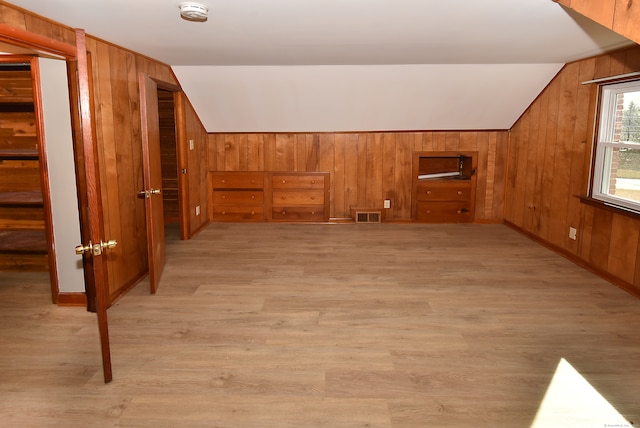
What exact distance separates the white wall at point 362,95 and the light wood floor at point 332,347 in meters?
2.04

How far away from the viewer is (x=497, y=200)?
597 centimetres

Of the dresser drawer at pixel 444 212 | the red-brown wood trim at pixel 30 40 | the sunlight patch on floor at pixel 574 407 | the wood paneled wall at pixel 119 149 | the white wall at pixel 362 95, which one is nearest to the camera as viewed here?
the red-brown wood trim at pixel 30 40

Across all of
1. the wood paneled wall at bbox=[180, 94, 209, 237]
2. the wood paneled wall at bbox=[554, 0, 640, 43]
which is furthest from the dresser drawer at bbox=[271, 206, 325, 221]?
the wood paneled wall at bbox=[554, 0, 640, 43]

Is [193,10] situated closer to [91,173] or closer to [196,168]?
[91,173]

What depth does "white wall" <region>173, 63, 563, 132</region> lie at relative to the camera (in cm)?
481

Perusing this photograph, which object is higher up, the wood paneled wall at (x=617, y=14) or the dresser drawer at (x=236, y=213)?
the wood paneled wall at (x=617, y=14)

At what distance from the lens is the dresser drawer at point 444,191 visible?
233 inches

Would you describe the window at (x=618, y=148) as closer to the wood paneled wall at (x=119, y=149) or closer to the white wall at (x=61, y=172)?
the wood paneled wall at (x=119, y=149)

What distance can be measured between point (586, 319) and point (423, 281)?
120 cm

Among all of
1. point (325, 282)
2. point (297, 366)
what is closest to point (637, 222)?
point (325, 282)

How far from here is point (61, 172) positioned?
3076mm

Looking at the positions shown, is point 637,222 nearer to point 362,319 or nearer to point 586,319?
point 586,319

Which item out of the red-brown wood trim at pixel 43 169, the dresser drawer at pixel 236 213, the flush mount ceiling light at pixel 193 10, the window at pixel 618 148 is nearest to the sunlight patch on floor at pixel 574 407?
Answer: the window at pixel 618 148

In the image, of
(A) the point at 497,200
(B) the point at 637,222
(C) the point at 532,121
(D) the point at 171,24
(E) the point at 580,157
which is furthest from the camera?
(A) the point at 497,200
